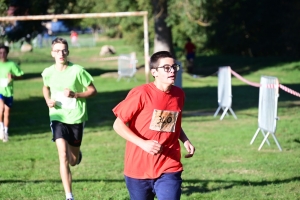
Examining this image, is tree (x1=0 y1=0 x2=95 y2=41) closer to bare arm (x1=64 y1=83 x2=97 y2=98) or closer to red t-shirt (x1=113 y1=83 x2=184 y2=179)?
bare arm (x1=64 y1=83 x2=97 y2=98)

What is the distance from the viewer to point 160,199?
584cm

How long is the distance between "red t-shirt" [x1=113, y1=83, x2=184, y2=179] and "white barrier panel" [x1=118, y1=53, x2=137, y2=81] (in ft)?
86.4

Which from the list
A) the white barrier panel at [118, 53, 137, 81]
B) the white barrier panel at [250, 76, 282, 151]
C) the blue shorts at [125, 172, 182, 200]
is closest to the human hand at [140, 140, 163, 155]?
the blue shorts at [125, 172, 182, 200]

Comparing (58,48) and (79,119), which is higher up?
(58,48)

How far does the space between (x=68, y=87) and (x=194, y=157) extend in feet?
14.4

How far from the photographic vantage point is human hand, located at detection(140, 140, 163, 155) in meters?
5.63

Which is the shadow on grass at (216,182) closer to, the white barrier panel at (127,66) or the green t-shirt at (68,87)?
the green t-shirt at (68,87)

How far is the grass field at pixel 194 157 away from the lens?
9.55 metres

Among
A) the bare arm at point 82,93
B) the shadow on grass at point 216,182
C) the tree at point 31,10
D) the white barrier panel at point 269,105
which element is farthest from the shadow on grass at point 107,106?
the bare arm at point 82,93

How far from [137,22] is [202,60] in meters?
5.92

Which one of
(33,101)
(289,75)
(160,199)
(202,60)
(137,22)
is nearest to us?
(160,199)

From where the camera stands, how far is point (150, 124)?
234 inches

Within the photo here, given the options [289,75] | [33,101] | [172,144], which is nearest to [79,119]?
[172,144]

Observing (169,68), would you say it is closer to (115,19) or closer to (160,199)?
(160,199)
